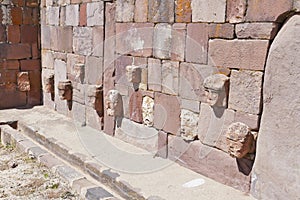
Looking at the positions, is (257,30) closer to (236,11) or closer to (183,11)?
(236,11)

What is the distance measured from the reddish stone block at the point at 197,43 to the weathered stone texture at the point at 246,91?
0.47m

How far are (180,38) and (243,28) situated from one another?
0.91 m

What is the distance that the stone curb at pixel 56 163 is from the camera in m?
3.98

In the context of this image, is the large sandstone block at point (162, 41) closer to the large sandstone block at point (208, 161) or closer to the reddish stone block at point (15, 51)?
the large sandstone block at point (208, 161)

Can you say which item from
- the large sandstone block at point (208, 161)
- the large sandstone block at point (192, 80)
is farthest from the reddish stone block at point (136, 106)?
the large sandstone block at point (192, 80)

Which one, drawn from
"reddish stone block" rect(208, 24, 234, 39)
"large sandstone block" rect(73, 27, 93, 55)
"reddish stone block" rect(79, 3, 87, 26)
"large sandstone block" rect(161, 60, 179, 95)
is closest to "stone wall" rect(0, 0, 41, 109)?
"large sandstone block" rect(73, 27, 93, 55)

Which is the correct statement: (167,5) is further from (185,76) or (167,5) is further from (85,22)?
(85,22)

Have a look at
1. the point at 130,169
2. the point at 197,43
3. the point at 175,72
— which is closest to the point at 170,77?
the point at 175,72

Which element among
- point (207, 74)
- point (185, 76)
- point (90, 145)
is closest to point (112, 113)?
point (90, 145)

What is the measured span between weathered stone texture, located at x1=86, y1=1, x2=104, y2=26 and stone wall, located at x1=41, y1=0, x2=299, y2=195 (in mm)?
15

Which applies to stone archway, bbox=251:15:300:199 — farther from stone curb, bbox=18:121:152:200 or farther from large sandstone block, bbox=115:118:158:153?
large sandstone block, bbox=115:118:158:153

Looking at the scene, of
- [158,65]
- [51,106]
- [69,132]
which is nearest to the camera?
[158,65]

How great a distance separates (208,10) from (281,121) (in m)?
1.42

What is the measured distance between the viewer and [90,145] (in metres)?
5.26
